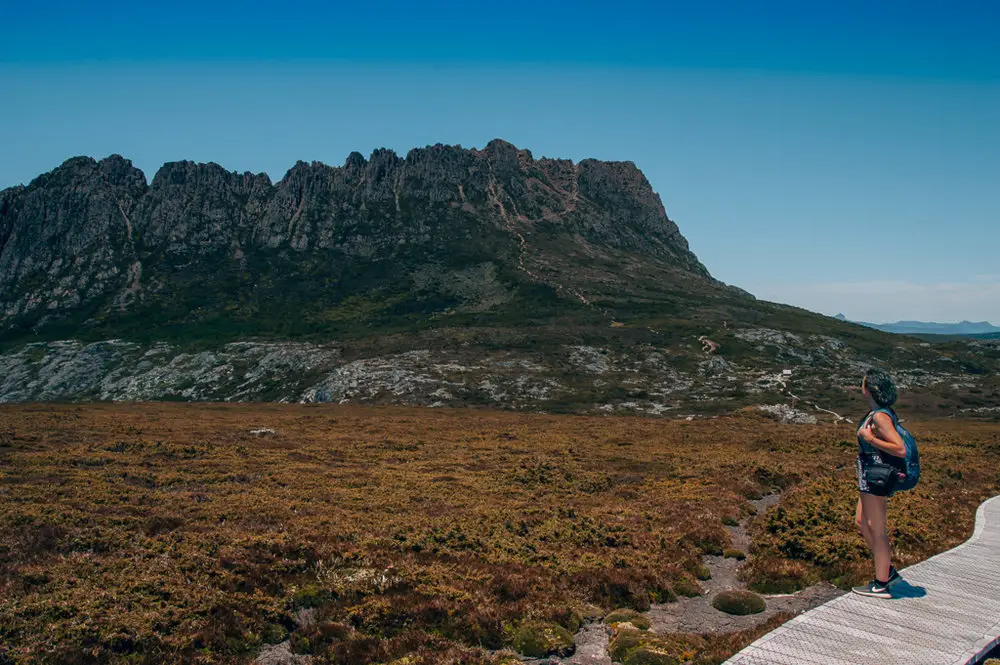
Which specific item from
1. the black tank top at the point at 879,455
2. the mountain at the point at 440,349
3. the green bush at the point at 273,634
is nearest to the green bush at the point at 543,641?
the green bush at the point at 273,634

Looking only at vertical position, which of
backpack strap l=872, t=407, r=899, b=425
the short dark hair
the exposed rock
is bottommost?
the exposed rock

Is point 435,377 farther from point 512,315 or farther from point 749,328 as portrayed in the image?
point 749,328

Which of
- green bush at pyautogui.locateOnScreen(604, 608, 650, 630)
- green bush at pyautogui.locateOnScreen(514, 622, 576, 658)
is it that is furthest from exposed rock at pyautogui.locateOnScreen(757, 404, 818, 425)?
green bush at pyautogui.locateOnScreen(514, 622, 576, 658)

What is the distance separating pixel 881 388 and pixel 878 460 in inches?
55.7

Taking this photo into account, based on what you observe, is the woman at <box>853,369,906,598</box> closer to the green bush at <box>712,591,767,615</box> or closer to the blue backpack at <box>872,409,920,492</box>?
the blue backpack at <box>872,409,920,492</box>

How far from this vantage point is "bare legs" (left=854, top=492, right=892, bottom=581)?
11.8 metres

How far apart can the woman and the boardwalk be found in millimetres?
451

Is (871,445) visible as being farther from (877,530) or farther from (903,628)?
(903,628)

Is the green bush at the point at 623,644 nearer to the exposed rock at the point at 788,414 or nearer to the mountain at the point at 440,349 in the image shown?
the exposed rock at the point at 788,414

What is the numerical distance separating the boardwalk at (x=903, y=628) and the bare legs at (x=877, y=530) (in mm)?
641

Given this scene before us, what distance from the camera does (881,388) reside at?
12.1 metres

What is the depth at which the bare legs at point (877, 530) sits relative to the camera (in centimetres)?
1177

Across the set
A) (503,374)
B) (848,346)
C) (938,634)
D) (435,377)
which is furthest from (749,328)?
(938,634)

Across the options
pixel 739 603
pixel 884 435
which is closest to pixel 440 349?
pixel 739 603
